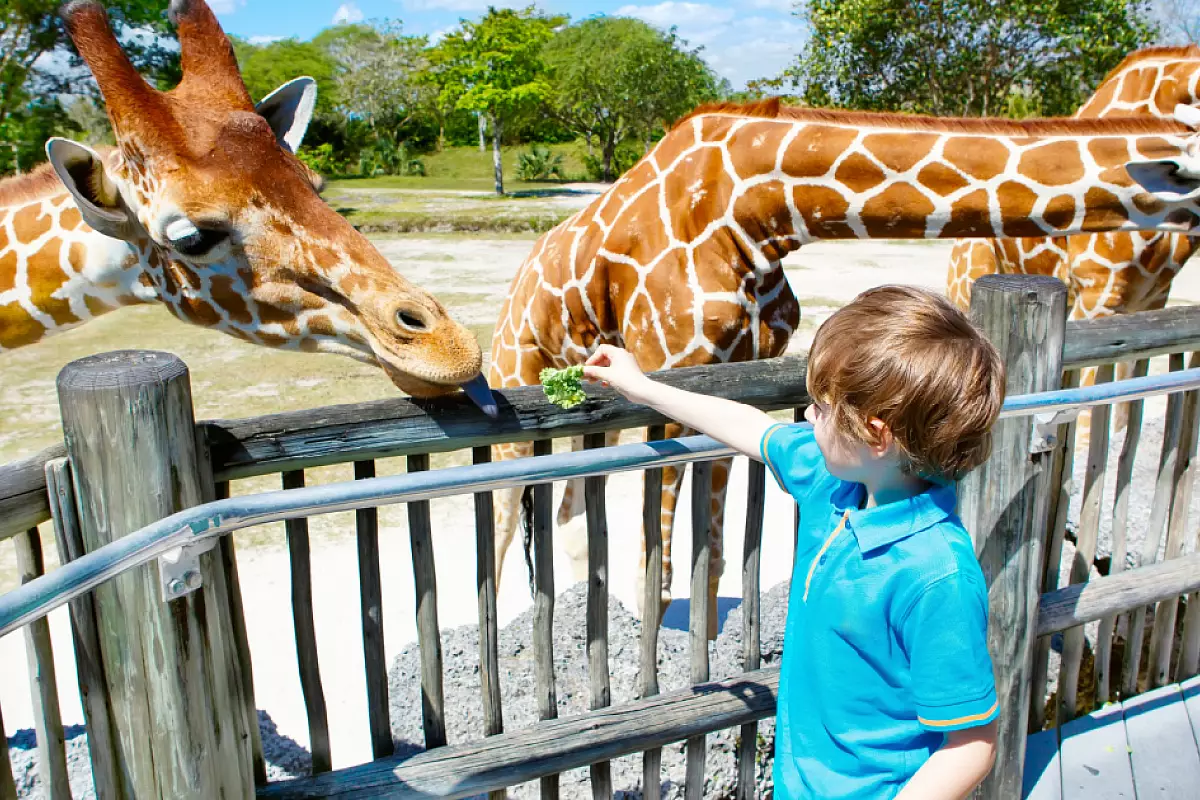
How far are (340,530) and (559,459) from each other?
3.48 m

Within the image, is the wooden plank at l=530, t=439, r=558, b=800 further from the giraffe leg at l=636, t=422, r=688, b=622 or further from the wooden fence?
the giraffe leg at l=636, t=422, r=688, b=622

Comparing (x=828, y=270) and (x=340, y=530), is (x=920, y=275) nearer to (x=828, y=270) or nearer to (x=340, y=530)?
(x=828, y=270)

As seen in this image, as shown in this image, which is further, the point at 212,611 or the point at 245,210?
the point at 245,210

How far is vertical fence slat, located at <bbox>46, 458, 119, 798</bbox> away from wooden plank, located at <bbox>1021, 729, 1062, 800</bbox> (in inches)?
92.6

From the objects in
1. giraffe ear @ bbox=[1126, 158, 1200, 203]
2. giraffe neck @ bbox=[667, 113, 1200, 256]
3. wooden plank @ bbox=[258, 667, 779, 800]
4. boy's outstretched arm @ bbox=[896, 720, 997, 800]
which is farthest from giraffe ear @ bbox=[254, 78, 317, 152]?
giraffe ear @ bbox=[1126, 158, 1200, 203]

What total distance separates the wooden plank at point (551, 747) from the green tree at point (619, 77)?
104 ft

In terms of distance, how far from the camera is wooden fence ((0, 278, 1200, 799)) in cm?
159

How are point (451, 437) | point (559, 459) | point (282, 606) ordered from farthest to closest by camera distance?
point (282, 606), point (451, 437), point (559, 459)

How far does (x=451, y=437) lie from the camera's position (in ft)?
6.32

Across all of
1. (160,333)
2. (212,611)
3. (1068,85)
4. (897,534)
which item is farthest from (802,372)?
(1068,85)

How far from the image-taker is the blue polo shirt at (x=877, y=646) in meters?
1.35

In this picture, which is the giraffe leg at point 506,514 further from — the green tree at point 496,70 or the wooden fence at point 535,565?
the green tree at point 496,70

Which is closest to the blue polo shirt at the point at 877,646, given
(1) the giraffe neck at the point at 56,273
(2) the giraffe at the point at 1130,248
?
(1) the giraffe neck at the point at 56,273

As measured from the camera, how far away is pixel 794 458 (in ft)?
5.66
